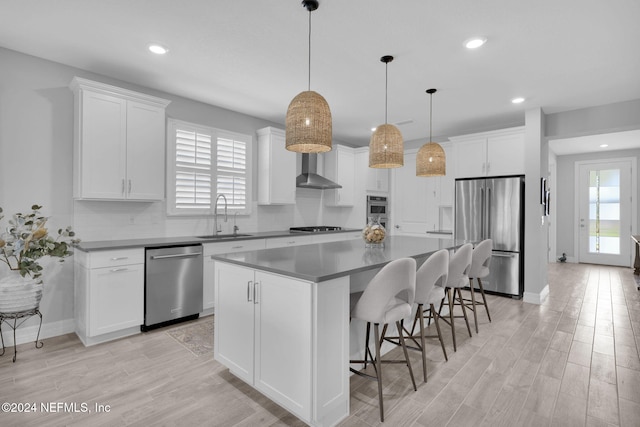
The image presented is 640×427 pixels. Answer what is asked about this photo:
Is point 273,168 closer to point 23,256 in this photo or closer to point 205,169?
point 205,169

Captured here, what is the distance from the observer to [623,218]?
23.1ft

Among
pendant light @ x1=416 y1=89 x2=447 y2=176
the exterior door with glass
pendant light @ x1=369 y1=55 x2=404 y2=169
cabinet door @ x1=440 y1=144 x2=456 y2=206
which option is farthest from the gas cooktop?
the exterior door with glass

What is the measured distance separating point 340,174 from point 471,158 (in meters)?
2.14

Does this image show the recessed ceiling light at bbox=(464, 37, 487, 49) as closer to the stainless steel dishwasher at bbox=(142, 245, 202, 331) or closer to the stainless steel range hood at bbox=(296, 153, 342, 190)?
the stainless steel range hood at bbox=(296, 153, 342, 190)

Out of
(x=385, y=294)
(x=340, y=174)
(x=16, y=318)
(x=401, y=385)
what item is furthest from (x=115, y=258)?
(x=340, y=174)

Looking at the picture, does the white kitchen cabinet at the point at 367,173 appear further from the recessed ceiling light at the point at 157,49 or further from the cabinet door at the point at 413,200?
the recessed ceiling light at the point at 157,49

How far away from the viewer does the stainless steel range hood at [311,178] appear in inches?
208

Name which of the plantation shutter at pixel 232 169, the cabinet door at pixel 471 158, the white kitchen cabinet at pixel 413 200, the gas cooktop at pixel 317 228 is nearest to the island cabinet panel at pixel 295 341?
the plantation shutter at pixel 232 169

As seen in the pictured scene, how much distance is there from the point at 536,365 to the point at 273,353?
82.8 inches

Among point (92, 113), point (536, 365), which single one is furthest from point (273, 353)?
point (92, 113)

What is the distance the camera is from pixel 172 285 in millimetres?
3342

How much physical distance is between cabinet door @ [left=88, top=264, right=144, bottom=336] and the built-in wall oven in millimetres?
4007

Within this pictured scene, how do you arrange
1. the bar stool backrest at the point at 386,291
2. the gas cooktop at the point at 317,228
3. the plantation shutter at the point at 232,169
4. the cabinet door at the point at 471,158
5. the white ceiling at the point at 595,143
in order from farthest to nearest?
the white ceiling at the point at 595,143, the gas cooktop at the point at 317,228, the cabinet door at the point at 471,158, the plantation shutter at the point at 232,169, the bar stool backrest at the point at 386,291

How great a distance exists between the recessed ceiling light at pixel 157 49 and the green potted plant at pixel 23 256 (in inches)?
64.3
